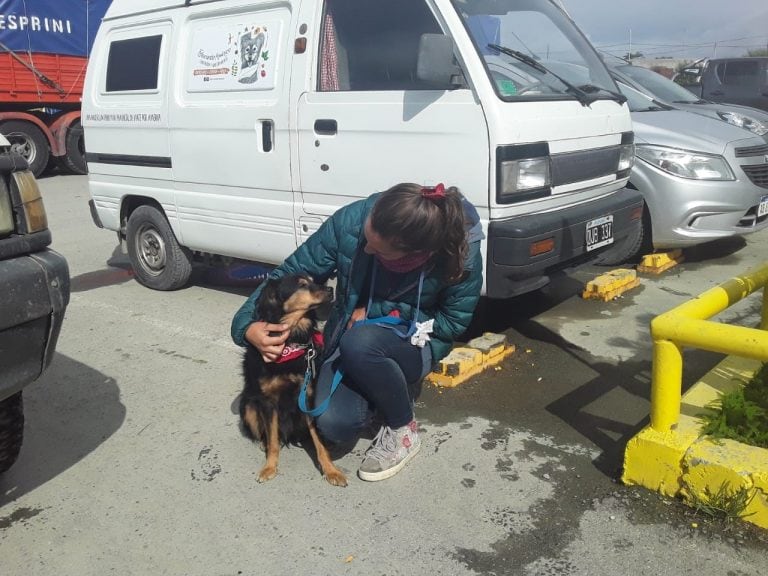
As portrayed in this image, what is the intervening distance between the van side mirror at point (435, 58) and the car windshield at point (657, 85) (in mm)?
4327

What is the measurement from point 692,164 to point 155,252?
4.44 metres

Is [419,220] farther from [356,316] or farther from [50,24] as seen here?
[50,24]

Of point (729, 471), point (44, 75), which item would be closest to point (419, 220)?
point (729, 471)

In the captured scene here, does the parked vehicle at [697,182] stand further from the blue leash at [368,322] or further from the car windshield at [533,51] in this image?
the blue leash at [368,322]

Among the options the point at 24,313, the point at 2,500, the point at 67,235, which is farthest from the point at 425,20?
the point at 67,235

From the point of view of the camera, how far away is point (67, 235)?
8227 mm

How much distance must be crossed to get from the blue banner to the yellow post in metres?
12.7

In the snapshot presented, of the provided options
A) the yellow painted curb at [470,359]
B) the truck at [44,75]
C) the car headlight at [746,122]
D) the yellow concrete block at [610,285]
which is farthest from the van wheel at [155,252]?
the truck at [44,75]

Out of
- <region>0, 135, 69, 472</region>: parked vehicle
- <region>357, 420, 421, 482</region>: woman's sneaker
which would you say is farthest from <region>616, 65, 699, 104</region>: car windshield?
<region>0, 135, 69, 472</region>: parked vehicle

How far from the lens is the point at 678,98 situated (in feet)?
24.7

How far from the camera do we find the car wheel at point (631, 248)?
4.73m

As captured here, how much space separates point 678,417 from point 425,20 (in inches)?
97.8

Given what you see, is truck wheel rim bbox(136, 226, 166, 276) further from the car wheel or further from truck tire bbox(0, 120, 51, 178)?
truck tire bbox(0, 120, 51, 178)

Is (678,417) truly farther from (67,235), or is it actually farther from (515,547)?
(67,235)
